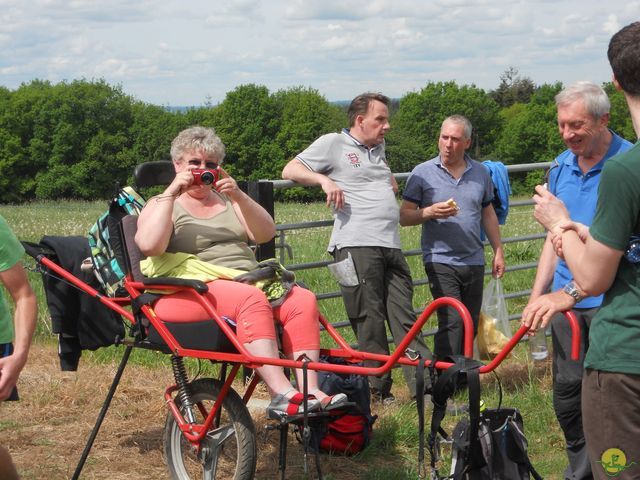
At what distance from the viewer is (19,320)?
3711mm

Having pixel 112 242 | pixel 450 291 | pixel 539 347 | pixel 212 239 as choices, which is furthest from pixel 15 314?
pixel 539 347

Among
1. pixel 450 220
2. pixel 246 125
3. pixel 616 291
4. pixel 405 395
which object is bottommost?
pixel 405 395

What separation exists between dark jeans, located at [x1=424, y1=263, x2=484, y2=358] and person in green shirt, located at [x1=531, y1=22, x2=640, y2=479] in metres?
3.29

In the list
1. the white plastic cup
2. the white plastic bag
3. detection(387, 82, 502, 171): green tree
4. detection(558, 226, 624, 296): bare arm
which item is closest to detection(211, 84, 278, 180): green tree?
detection(387, 82, 502, 171): green tree

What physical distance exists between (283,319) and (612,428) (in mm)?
2111

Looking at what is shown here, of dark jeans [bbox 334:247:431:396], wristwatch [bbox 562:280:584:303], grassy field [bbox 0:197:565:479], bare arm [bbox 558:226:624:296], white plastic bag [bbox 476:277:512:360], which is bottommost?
grassy field [bbox 0:197:565:479]

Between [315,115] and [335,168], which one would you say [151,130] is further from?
[335,168]

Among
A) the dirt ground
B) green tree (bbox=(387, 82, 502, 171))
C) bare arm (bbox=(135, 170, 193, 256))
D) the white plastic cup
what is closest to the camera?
bare arm (bbox=(135, 170, 193, 256))

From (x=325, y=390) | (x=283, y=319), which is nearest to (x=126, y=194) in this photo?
(x=283, y=319)

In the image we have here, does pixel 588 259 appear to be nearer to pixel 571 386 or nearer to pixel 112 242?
pixel 571 386

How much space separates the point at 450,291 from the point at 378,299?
0.54 meters

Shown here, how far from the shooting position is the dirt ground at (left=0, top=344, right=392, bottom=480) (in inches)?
208

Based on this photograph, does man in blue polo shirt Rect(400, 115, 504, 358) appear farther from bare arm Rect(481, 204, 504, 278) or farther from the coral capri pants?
the coral capri pants

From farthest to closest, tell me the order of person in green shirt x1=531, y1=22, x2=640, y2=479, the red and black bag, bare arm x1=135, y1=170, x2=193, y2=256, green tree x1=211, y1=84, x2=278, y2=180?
green tree x1=211, y1=84, x2=278, y2=180, the red and black bag, bare arm x1=135, y1=170, x2=193, y2=256, person in green shirt x1=531, y1=22, x2=640, y2=479
